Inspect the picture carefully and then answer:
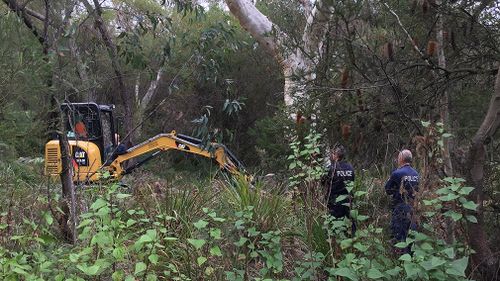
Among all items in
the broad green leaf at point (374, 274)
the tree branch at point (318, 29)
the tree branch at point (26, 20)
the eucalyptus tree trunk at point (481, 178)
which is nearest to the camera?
the broad green leaf at point (374, 274)

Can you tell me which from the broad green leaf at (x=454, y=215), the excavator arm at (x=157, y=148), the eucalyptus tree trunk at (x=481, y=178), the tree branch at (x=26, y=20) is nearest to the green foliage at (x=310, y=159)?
the eucalyptus tree trunk at (x=481, y=178)

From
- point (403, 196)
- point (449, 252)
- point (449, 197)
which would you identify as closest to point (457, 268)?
point (449, 252)

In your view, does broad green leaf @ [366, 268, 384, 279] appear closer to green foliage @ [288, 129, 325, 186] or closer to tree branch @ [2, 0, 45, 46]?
green foliage @ [288, 129, 325, 186]

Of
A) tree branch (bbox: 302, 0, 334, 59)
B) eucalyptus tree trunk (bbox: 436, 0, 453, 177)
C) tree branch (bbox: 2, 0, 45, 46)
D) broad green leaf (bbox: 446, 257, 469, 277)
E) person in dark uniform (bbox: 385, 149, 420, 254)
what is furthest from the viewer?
tree branch (bbox: 2, 0, 45, 46)

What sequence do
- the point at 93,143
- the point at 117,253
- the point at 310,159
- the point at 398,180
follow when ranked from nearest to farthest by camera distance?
1. the point at 117,253
2. the point at 310,159
3. the point at 398,180
4. the point at 93,143

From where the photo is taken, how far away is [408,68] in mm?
5473

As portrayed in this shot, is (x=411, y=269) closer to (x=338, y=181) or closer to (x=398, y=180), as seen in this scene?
(x=398, y=180)

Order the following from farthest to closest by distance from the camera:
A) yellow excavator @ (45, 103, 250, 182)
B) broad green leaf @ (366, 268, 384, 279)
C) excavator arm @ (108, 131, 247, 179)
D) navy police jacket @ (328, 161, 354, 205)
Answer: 1. excavator arm @ (108, 131, 247, 179)
2. yellow excavator @ (45, 103, 250, 182)
3. navy police jacket @ (328, 161, 354, 205)
4. broad green leaf @ (366, 268, 384, 279)

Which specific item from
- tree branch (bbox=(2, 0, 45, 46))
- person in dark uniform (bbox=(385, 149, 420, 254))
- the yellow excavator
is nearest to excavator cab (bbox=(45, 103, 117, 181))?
the yellow excavator

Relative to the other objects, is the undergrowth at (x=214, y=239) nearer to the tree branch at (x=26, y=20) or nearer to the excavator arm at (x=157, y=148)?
the tree branch at (x=26, y=20)

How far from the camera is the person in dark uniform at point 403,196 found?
203 inches

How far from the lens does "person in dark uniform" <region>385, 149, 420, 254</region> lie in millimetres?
5159

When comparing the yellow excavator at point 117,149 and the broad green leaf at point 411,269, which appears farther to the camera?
the yellow excavator at point 117,149

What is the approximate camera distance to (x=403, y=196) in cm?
541
